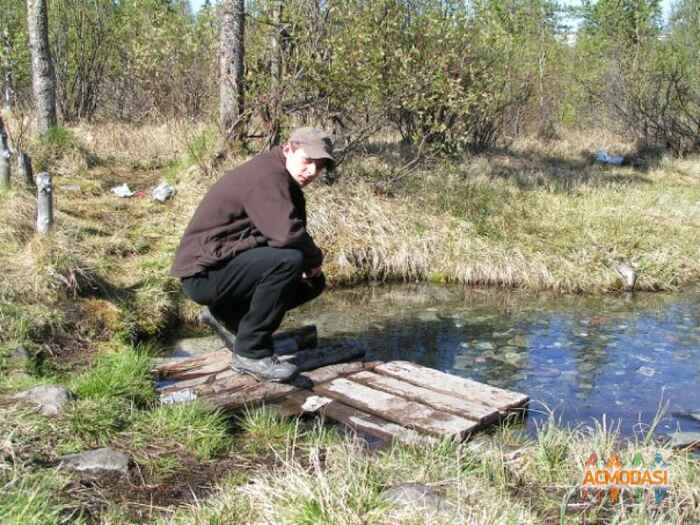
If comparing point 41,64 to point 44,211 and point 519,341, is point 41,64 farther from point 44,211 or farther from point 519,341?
point 519,341

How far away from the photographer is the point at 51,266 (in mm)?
6012

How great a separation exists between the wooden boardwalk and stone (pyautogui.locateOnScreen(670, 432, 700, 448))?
3.14ft

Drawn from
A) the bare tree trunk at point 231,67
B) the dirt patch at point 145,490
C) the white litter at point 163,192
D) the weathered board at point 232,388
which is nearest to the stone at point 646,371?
the weathered board at point 232,388

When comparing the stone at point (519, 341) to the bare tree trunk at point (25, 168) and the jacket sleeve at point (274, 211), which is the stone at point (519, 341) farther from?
the bare tree trunk at point (25, 168)

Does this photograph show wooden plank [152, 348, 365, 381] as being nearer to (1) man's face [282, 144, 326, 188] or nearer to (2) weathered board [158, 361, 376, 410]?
(2) weathered board [158, 361, 376, 410]

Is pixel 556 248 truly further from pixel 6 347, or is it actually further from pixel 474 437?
pixel 6 347

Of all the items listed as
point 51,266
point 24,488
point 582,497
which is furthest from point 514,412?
point 51,266

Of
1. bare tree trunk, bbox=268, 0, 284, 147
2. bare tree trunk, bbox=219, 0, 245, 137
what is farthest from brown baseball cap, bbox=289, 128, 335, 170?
bare tree trunk, bbox=219, 0, 245, 137

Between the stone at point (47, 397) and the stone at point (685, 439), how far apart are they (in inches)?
141

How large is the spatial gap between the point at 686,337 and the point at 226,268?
5084 millimetres

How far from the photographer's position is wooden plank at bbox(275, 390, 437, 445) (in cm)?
408

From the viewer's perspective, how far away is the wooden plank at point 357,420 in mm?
4078

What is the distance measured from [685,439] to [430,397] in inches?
65.1

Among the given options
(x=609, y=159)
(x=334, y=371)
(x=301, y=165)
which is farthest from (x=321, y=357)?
(x=609, y=159)
